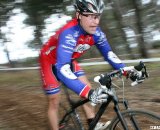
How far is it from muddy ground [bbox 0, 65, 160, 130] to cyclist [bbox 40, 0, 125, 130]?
1.62 metres

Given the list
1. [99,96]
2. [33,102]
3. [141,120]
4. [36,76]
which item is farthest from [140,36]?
[99,96]

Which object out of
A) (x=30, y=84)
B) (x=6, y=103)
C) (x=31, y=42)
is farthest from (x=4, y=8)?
(x=6, y=103)

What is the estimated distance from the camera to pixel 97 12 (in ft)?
13.4

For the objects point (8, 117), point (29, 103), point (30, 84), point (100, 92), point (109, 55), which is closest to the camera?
point (100, 92)

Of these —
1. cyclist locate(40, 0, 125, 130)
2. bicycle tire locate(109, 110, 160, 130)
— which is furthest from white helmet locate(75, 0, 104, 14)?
bicycle tire locate(109, 110, 160, 130)

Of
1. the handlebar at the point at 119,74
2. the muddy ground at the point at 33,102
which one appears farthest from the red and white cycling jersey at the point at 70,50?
the muddy ground at the point at 33,102

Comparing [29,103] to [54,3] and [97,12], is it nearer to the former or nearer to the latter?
[97,12]

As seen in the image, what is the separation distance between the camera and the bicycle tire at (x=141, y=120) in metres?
3.71

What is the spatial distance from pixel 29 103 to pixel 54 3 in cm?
986

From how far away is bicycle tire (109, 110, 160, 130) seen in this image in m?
3.71

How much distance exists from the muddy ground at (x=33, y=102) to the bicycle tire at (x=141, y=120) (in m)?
2.28

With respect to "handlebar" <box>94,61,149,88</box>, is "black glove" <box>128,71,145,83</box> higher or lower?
lower

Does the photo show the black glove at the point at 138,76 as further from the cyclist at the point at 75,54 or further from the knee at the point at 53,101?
the knee at the point at 53,101

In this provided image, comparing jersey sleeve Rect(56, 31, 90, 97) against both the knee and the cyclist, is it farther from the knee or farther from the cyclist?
the knee
